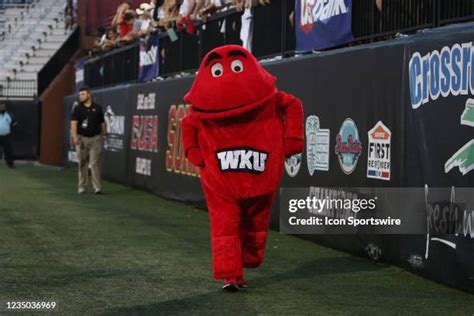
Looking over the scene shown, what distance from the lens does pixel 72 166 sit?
26594 mm

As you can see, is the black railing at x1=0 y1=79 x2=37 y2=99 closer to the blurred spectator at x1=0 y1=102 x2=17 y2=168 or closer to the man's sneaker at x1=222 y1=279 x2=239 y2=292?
the blurred spectator at x1=0 y1=102 x2=17 y2=168

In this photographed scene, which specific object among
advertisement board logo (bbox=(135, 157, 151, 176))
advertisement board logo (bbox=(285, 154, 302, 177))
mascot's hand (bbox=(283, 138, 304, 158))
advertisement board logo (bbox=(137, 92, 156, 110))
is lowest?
advertisement board logo (bbox=(135, 157, 151, 176))

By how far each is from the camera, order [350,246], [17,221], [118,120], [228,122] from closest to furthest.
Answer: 1. [228,122]
2. [350,246]
3. [17,221]
4. [118,120]

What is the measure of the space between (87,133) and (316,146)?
23.8ft

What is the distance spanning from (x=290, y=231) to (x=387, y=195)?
8.18 feet

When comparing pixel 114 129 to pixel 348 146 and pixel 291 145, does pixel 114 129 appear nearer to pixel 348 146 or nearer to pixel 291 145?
pixel 348 146

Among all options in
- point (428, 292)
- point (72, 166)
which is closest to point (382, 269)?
point (428, 292)

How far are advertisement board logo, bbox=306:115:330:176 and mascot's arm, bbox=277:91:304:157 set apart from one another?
2.69 m

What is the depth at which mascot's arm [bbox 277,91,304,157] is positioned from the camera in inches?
286

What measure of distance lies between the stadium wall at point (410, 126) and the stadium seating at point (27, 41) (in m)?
22.0

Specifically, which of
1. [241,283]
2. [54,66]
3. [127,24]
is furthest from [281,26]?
[54,66]

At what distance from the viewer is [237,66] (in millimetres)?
7199

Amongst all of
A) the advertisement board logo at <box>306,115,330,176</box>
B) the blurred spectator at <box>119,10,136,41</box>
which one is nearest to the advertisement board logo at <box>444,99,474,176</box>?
the advertisement board logo at <box>306,115,330,176</box>

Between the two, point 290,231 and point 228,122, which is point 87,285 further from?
point 290,231
